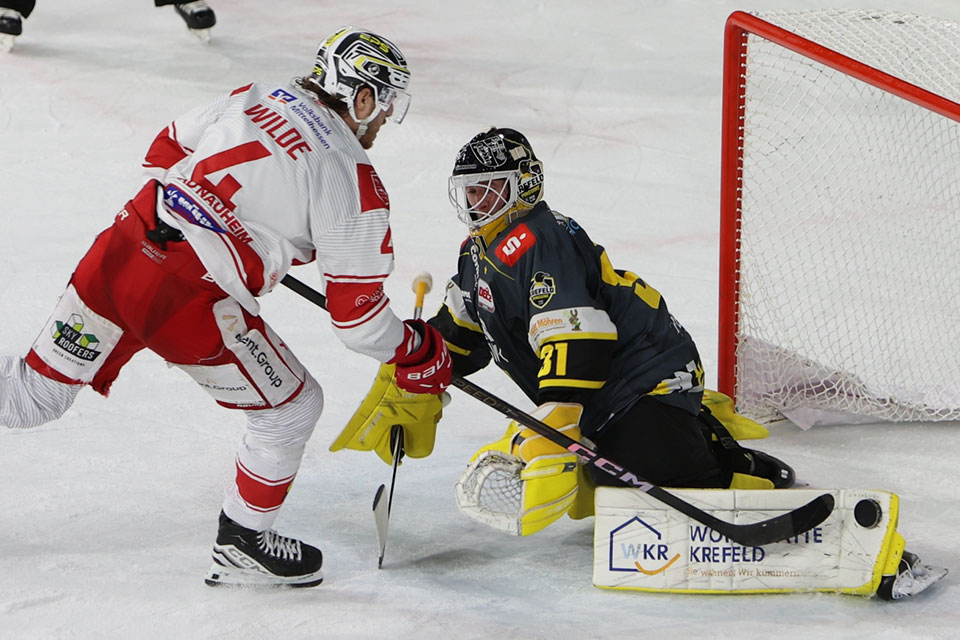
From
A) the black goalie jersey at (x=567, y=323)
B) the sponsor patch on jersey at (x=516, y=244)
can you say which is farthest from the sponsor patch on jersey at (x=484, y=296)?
the sponsor patch on jersey at (x=516, y=244)

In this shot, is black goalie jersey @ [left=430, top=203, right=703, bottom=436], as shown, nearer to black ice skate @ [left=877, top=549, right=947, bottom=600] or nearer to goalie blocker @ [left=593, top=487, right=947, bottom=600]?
goalie blocker @ [left=593, top=487, right=947, bottom=600]

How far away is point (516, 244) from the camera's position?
2.54 metres

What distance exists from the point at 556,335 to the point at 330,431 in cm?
107

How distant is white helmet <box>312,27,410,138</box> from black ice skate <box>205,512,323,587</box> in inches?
35.6

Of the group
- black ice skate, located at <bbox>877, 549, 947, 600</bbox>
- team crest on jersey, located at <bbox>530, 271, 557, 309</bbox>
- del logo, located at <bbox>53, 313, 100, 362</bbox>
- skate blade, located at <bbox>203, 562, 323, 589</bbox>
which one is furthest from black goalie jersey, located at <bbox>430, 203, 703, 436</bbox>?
del logo, located at <bbox>53, 313, 100, 362</bbox>

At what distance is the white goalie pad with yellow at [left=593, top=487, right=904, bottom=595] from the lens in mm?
2447

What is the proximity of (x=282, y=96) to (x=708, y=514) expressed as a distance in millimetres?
1244

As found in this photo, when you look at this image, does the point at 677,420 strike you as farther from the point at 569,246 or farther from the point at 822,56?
the point at 822,56

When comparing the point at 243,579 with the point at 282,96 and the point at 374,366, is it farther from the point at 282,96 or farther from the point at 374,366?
the point at 374,366

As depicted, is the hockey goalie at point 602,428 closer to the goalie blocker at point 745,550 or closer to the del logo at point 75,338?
the goalie blocker at point 745,550

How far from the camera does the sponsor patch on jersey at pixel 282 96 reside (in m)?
2.26

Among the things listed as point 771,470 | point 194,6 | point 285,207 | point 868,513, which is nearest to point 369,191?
point 285,207

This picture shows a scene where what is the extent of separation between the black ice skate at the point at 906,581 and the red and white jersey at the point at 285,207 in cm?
118

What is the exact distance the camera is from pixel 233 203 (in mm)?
2158
